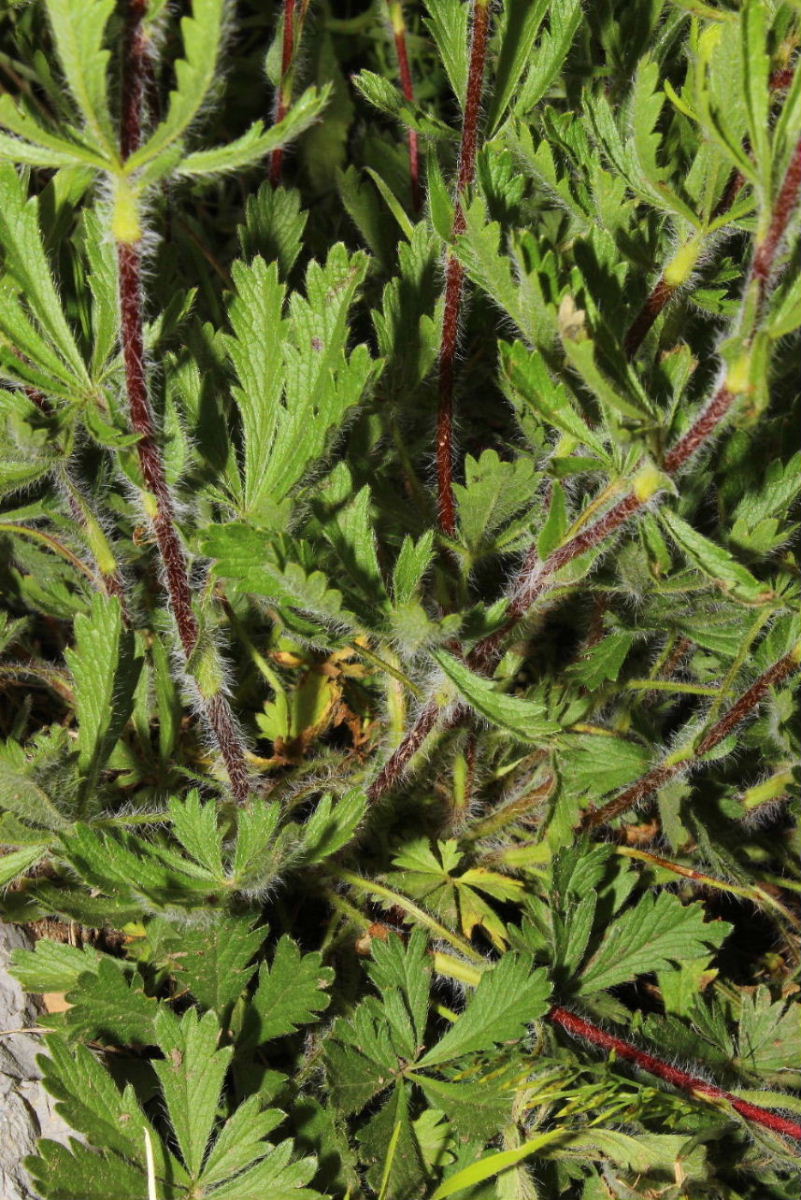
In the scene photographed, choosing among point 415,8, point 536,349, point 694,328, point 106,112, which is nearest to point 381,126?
point 415,8

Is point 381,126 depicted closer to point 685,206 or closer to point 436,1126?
point 685,206

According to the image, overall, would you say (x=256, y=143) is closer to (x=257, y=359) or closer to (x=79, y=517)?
(x=257, y=359)

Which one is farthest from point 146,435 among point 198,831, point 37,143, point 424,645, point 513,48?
point 513,48

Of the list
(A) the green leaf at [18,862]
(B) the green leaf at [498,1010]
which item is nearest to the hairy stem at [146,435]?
(A) the green leaf at [18,862]

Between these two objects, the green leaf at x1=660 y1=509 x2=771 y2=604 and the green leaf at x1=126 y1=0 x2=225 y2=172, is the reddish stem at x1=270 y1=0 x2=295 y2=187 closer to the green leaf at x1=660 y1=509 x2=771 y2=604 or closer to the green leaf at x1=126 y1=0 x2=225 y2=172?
the green leaf at x1=126 y1=0 x2=225 y2=172

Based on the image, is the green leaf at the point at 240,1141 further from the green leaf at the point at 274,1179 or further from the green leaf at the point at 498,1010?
the green leaf at the point at 498,1010

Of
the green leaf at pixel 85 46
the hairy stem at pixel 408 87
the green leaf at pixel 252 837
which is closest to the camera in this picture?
the green leaf at pixel 85 46

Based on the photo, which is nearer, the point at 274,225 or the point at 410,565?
the point at 410,565
